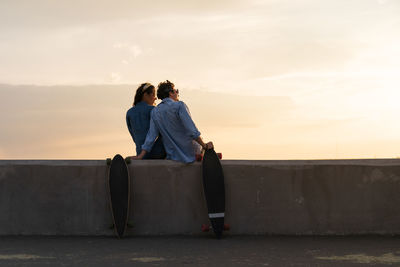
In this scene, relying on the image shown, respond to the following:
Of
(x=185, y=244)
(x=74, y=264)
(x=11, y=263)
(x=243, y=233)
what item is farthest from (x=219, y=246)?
(x=11, y=263)

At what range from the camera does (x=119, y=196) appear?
315 inches

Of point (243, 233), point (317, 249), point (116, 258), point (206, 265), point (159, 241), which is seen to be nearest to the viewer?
point (206, 265)

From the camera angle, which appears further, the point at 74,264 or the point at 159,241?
the point at 159,241

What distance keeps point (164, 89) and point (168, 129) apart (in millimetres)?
534

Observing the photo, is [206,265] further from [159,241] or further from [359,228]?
[359,228]

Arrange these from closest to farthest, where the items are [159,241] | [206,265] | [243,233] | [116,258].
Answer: [206,265] → [116,258] → [159,241] → [243,233]

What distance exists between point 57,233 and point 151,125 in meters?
1.87

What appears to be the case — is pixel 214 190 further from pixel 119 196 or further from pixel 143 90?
pixel 143 90

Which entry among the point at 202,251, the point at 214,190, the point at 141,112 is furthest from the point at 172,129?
the point at 202,251

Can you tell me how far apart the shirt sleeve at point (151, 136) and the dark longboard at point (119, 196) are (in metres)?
0.47

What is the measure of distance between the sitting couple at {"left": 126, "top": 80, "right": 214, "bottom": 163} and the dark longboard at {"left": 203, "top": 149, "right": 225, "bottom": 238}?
0.20m

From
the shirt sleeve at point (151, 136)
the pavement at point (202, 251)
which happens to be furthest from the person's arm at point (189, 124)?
the pavement at point (202, 251)

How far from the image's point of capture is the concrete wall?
793cm

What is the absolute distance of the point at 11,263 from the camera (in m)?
5.98
